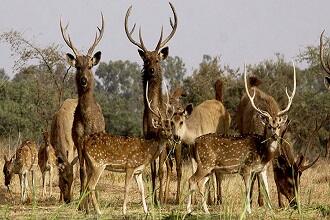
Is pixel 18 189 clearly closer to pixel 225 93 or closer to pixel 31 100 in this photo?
pixel 225 93

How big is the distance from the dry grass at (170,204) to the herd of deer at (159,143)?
280 mm

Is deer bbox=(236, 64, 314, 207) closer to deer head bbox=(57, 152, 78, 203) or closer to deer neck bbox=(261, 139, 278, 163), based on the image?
deer neck bbox=(261, 139, 278, 163)

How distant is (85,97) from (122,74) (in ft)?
255

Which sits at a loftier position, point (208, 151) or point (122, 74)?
point (122, 74)

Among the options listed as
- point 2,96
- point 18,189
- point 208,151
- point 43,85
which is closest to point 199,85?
point 43,85

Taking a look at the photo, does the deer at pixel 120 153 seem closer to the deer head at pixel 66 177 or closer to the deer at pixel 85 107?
the deer at pixel 85 107

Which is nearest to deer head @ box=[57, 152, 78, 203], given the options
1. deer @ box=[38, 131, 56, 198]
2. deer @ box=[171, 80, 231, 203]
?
deer @ box=[38, 131, 56, 198]

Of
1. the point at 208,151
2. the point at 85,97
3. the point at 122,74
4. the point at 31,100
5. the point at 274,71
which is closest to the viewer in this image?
the point at 208,151

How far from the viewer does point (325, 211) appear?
9242mm

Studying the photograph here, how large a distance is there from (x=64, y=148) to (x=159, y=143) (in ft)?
11.8

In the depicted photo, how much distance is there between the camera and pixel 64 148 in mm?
14078

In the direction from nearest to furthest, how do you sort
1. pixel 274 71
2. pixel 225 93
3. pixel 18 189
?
1. pixel 18 189
2. pixel 225 93
3. pixel 274 71

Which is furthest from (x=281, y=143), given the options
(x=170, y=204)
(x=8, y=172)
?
(x=8, y=172)

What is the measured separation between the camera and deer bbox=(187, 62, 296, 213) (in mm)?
10391
